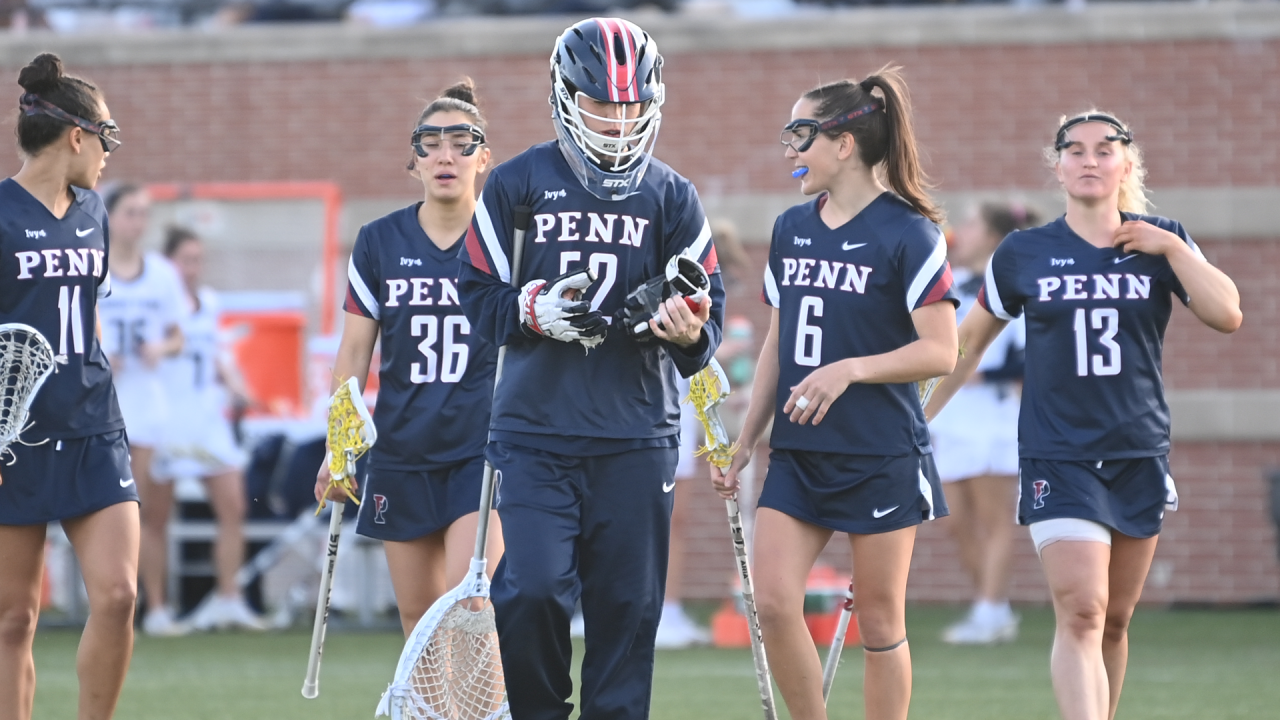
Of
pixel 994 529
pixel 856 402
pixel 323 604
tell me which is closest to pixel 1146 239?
pixel 856 402

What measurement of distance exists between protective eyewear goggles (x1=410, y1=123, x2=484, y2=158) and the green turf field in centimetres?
263

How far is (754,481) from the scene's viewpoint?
1212 cm

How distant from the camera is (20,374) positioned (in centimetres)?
528

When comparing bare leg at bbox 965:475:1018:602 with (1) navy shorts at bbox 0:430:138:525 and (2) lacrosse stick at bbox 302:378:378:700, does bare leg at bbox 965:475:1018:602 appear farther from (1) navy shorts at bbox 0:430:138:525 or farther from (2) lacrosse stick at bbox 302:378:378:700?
(1) navy shorts at bbox 0:430:138:525

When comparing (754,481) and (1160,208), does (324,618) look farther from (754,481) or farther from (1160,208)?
(1160,208)

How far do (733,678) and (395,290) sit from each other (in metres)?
3.46

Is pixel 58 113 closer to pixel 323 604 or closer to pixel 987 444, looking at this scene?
pixel 323 604

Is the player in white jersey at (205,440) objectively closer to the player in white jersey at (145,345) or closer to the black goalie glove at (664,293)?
the player in white jersey at (145,345)

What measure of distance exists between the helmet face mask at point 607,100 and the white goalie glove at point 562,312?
0.33 meters

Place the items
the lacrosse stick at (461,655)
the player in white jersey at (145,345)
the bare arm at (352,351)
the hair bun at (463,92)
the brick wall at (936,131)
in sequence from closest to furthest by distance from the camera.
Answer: the lacrosse stick at (461,655)
the bare arm at (352,351)
the hair bun at (463,92)
the player in white jersey at (145,345)
the brick wall at (936,131)

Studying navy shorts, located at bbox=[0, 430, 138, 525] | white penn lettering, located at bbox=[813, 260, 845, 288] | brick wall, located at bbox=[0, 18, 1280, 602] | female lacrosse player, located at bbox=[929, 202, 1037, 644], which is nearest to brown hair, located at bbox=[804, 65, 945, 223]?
white penn lettering, located at bbox=[813, 260, 845, 288]

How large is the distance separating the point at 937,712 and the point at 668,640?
2932mm

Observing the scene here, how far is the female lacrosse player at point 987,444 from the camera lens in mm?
9805

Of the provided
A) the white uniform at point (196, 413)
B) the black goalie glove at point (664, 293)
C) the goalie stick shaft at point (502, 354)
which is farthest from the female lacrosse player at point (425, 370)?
the white uniform at point (196, 413)
